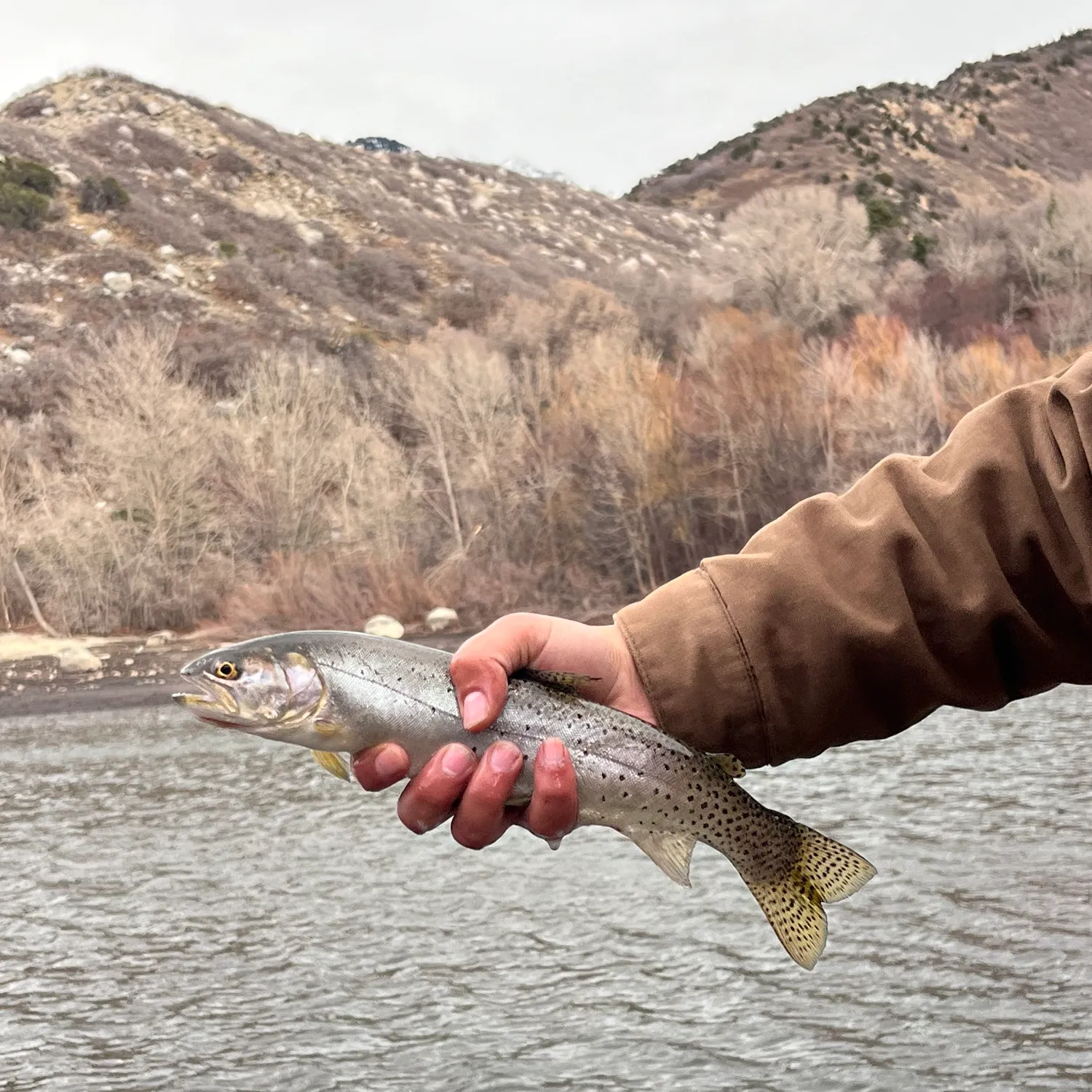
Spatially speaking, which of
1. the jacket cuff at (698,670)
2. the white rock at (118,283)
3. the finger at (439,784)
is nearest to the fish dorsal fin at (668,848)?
the jacket cuff at (698,670)

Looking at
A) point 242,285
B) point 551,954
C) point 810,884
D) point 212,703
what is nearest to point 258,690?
point 212,703

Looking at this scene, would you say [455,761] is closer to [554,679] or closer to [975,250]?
[554,679]

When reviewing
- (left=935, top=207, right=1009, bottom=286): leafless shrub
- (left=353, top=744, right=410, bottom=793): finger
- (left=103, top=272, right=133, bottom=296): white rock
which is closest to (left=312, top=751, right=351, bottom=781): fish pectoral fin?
(left=353, top=744, right=410, bottom=793): finger

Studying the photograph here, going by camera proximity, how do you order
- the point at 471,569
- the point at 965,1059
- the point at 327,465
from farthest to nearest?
1. the point at 327,465
2. the point at 471,569
3. the point at 965,1059

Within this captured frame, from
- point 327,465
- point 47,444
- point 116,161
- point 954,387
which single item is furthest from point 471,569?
point 116,161

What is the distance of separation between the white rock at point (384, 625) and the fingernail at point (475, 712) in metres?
41.0

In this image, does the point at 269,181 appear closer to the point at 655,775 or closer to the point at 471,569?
the point at 471,569

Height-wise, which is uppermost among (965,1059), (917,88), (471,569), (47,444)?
(917,88)

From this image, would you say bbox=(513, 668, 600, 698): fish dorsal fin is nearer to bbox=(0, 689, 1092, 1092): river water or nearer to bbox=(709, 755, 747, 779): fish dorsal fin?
bbox=(709, 755, 747, 779): fish dorsal fin

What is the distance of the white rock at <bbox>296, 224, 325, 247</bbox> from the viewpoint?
92062 mm

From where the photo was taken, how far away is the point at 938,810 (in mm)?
→ 19266

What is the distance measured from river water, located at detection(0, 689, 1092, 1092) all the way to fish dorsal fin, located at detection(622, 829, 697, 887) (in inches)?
342

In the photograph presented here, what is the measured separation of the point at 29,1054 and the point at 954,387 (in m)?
42.9

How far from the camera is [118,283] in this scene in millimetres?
77562
